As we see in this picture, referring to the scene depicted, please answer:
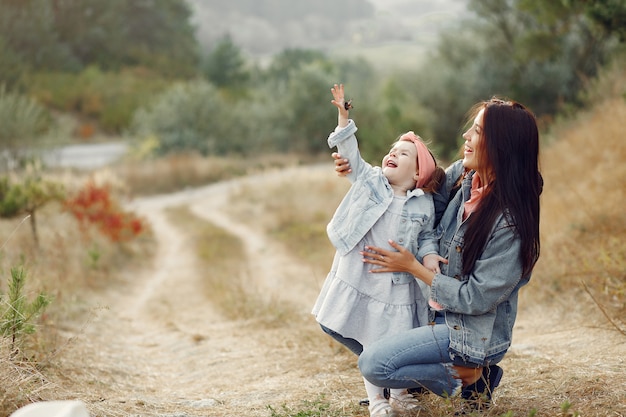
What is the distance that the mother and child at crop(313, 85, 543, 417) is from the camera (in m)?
3.12

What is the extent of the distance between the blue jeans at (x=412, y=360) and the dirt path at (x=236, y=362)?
672 millimetres

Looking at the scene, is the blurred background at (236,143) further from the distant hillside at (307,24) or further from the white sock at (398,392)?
the distant hillside at (307,24)

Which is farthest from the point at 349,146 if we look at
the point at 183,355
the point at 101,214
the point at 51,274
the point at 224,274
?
the point at 101,214

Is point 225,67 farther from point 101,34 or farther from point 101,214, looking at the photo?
point 101,214

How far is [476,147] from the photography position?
3.22 metres

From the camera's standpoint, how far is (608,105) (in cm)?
1239

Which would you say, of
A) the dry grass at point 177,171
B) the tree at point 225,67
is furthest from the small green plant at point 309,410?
the tree at point 225,67

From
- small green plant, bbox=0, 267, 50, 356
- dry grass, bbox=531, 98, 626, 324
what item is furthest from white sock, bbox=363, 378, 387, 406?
small green plant, bbox=0, 267, 50, 356

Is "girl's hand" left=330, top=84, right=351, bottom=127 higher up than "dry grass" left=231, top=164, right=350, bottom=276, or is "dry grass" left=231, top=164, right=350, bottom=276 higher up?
"girl's hand" left=330, top=84, right=351, bottom=127

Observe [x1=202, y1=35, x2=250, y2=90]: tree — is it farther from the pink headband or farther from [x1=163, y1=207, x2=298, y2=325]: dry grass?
the pink headband

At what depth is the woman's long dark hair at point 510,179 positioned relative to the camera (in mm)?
3111

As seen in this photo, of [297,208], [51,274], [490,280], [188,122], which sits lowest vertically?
[297,208]

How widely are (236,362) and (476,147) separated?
10.9ft

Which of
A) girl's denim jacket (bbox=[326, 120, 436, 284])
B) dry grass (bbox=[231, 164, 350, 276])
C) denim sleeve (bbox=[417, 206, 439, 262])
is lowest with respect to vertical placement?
dry grass (bbox=[231, 164, 350, 276])
